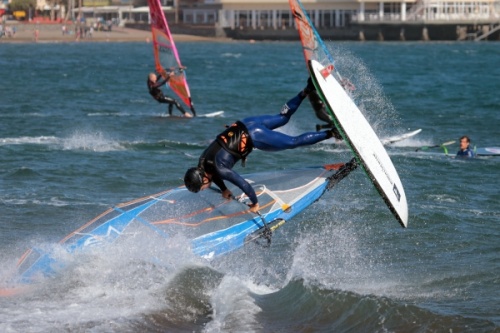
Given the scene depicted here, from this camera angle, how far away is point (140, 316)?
9789mm

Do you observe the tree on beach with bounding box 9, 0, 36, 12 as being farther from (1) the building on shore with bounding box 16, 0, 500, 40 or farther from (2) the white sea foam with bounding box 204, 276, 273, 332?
(2) the white sea foam with bounding box 204, 276, 273, 332

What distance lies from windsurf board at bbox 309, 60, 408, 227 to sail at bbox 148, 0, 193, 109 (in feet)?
52.5

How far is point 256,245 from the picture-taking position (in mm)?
12188

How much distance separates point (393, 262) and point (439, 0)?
81.8 meters

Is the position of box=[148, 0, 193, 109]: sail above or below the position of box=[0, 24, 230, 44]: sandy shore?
above

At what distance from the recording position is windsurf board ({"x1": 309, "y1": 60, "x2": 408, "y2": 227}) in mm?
10312

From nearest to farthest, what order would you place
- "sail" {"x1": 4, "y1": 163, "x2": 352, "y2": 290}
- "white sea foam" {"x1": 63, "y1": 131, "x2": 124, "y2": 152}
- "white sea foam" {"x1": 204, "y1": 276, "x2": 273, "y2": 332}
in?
"white sea foam" {"x1": 204, "y1": 276, "x2": 273, "y2": 332} → "sail" {"x1": 4, "y1": 163, "x2": 352, "y2": 290} → "white sea foam" {"x1": 63, "y1": 131, "x2": 124, "y2": 152}

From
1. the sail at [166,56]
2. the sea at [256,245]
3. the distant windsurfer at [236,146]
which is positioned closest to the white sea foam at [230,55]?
the sea at [256,245]

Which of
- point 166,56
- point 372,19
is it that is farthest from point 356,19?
point 166,56

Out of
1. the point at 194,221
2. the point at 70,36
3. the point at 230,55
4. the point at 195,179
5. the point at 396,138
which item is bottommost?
the point at 230,55

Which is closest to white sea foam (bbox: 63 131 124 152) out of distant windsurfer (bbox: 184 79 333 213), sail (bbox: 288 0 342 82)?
sail (bbox: 288 0 342 82)

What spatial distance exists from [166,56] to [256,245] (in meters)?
16.4

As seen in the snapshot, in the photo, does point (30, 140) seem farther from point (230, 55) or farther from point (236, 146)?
point (230, 55)

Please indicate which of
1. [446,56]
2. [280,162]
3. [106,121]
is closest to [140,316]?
[280,162]
